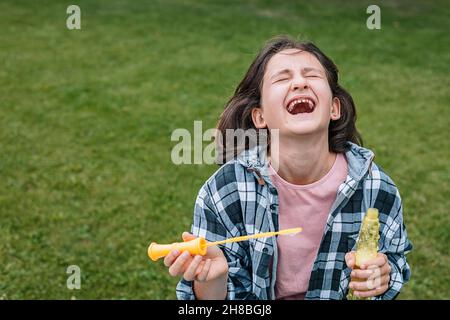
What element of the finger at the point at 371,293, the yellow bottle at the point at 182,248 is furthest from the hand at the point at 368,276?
the yellow bottle at the point at 182,248

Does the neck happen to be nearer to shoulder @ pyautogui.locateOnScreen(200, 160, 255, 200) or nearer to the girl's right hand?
shoulder @ pyautogui.locateOnScreen(200, 160, 255, 200)

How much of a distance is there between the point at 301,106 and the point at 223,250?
60cm

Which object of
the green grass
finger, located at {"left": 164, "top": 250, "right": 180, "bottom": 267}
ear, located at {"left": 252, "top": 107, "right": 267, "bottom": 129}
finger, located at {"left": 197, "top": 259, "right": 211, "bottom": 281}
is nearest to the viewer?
finger, located at {"left": 164, "top": 250, "right": 180, "bottom": 267}

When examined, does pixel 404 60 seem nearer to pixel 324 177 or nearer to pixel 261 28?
pixel 261 28

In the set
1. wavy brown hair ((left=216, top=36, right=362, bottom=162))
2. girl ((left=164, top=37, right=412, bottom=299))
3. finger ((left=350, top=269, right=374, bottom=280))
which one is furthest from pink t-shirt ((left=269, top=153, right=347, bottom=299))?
finger ((left=350, top=269, right=374, bottom=280))

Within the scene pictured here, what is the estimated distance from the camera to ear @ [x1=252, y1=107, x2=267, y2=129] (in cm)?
220

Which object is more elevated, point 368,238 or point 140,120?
point 140,120

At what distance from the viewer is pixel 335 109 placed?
7.38 feet

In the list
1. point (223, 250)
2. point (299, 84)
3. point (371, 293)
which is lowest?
point (371, 293)

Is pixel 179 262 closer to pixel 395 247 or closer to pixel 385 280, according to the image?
pixel 385 280

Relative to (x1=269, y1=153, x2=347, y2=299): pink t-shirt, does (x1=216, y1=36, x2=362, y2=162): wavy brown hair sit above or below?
above

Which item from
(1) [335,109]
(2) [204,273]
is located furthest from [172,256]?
(1) [335,109]

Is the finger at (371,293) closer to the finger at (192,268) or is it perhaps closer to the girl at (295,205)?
the girl at (295,205)

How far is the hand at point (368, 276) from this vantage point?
1804 millimetres
